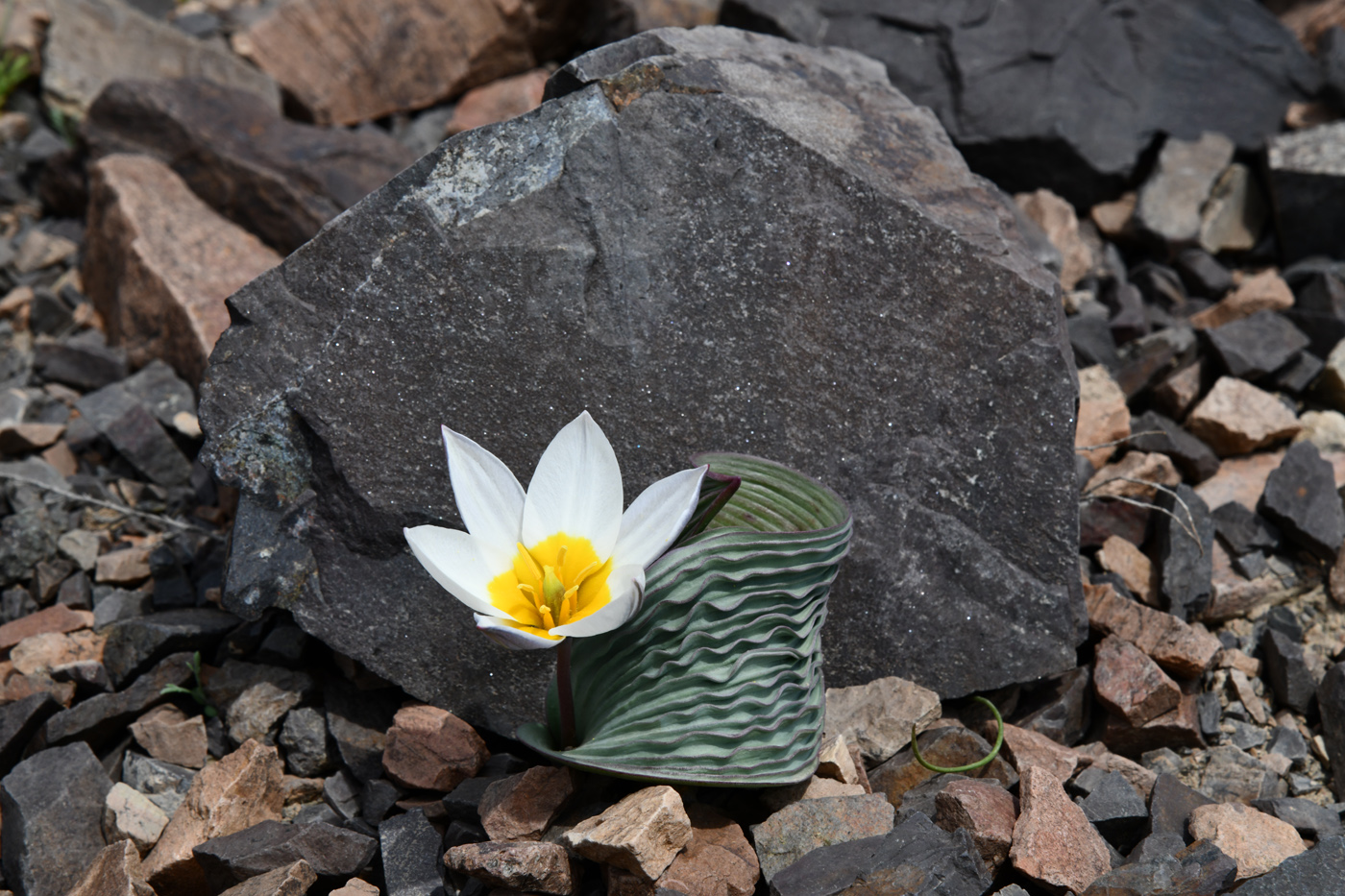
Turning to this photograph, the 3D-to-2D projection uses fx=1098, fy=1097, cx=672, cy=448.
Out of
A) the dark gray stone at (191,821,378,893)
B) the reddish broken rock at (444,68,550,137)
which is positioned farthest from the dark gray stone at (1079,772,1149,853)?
the reddish broken rock at (444,68,550,137)

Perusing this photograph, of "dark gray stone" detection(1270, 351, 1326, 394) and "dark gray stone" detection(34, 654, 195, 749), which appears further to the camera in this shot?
"dark gray stone" detection(1270, 351, 1326, 394)

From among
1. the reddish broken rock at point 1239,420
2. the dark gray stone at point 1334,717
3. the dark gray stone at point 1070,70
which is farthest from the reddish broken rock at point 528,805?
the dark gray stone at point 1070,70

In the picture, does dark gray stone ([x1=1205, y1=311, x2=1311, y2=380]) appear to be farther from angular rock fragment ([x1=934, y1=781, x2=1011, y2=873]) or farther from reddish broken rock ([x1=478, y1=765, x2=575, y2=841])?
reddish broken rock ([x1=478, y1=765, x2=575, y2=841])

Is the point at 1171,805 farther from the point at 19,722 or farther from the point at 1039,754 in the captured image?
the point at 19,722

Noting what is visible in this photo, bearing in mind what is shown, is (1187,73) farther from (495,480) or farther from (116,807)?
(116,807)

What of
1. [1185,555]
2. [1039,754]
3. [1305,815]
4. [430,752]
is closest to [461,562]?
[430,752]

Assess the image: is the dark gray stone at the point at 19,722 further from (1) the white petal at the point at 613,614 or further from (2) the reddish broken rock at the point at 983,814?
(2) the reddish broken rock at the point at 983,814

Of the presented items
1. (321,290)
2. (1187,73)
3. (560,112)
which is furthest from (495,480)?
(1187,73)
